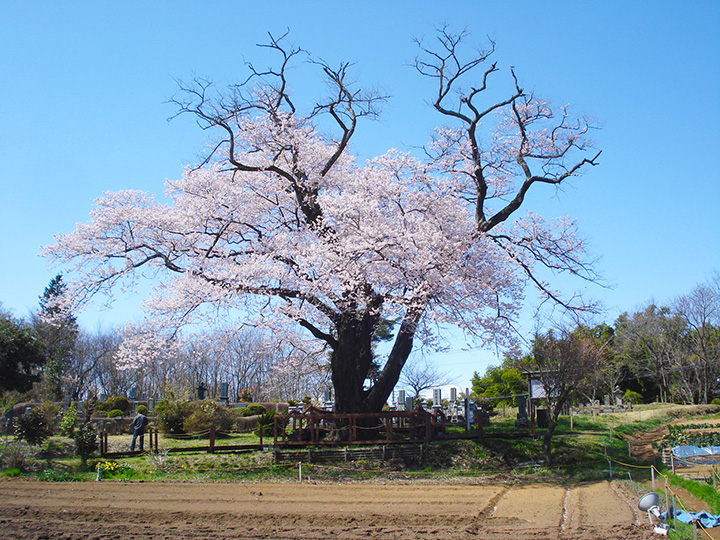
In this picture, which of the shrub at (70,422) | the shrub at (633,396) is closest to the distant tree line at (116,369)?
the shrub at (70,422)

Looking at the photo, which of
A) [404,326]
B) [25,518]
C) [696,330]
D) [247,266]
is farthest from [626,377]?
[25,518]

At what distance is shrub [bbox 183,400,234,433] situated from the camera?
76.3ft

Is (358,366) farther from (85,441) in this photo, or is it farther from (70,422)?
(70,422)

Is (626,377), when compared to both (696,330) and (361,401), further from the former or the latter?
(361,401)

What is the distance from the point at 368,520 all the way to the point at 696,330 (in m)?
37.6

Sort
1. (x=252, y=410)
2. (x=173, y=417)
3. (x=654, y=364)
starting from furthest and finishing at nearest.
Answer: (x=654, y=364) → (x=252, y=410) → (x=173, y=417)

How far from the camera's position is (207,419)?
23688 mm

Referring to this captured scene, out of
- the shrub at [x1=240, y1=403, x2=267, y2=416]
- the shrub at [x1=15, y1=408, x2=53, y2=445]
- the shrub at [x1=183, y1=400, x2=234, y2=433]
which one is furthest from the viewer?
the shrub at [x1=240, y1=403, x2=267, y2=416]

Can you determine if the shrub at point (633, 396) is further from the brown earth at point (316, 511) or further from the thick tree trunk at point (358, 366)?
the brown earth at point (316, 511)

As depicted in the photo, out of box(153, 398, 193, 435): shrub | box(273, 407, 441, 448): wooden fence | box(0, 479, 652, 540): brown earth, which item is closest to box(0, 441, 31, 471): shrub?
box(0, 479, 652, 540): brown earth

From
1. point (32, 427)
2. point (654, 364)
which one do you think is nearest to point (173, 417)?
point (32, 427)

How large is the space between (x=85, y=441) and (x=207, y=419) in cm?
702

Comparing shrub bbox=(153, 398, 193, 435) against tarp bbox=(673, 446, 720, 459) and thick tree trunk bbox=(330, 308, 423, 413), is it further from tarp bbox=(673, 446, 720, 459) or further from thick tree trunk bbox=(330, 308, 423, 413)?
tarp bbox=(673, 446, 720, 459)

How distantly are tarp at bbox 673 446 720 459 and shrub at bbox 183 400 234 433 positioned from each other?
50.4 ft
